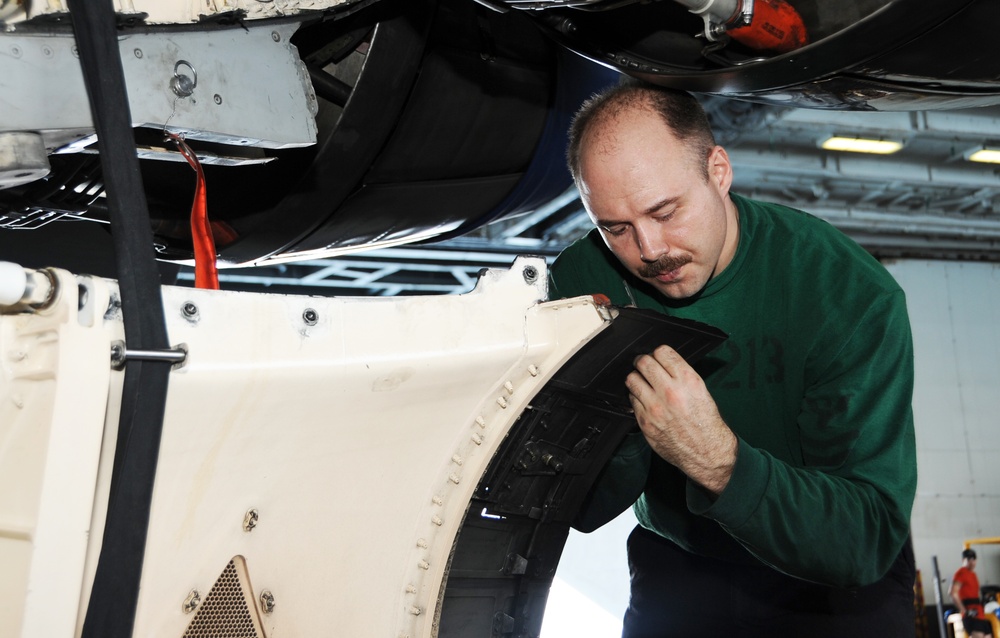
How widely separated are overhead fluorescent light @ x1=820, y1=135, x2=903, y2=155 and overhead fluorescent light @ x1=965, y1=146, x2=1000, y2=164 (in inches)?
26.4

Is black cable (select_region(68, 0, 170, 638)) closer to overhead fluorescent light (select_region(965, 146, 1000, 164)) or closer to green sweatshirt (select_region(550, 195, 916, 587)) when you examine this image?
green sweatshirt (select_region(550, 195, 916, 587))

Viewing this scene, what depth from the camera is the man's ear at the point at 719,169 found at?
174 cm

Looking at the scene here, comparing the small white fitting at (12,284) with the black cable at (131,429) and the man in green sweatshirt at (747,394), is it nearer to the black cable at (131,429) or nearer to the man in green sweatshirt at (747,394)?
the black cable at (131,429)

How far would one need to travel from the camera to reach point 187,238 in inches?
74.9

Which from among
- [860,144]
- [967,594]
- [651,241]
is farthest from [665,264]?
[967,594]

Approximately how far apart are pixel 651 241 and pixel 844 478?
0.51m

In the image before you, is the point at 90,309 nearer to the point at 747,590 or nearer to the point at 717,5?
the point at 717,5

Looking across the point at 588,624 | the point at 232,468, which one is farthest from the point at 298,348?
the point at 588,624

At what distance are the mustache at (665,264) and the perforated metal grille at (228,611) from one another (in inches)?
34.4

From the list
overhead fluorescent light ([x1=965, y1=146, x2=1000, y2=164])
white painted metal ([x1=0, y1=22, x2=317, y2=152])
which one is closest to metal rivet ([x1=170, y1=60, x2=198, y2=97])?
white painted metal ([x1=0, y1=22, x2=317, y2=152])

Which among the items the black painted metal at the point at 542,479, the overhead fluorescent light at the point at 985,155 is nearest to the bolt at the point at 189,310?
the black painted metal at the point at 542,479

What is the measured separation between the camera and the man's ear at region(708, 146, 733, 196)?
1738 mm

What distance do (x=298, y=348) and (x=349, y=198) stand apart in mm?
836

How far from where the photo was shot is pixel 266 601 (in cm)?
121
